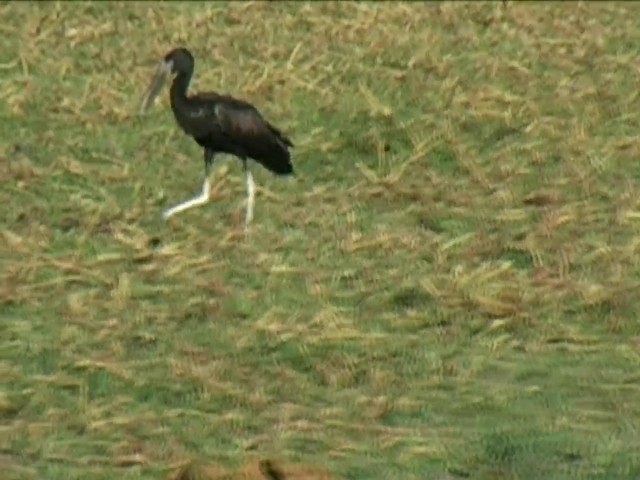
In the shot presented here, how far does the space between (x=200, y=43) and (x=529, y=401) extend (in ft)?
31.2

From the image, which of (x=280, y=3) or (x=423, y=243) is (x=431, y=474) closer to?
(x=423, y=243)

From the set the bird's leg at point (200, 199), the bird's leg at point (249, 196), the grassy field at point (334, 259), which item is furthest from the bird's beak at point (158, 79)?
the bird's leg at point (249, 196)

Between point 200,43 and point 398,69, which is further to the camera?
point 200,43

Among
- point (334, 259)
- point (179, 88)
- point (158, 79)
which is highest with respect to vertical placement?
point (158, 79)

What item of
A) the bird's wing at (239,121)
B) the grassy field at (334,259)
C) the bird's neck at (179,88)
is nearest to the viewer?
the grassy field at (334,259)

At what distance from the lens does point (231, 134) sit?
11.5 m

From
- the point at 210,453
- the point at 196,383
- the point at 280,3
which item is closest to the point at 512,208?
the point at 196,383

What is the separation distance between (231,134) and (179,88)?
74 cm

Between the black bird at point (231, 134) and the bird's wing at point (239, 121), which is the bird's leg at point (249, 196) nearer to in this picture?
the black bird at point (231, 134)

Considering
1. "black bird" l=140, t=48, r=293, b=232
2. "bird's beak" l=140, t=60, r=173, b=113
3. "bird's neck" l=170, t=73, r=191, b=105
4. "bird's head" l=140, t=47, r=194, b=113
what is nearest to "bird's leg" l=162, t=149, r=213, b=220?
"black bird" l=140, t=48, r=293, b=232

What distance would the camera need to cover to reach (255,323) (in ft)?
30.0

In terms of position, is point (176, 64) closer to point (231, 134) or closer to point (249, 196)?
point (231, 134)

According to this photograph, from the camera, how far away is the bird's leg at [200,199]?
11.5 m

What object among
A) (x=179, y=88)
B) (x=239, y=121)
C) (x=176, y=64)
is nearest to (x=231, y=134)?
(x=239, y=121)
